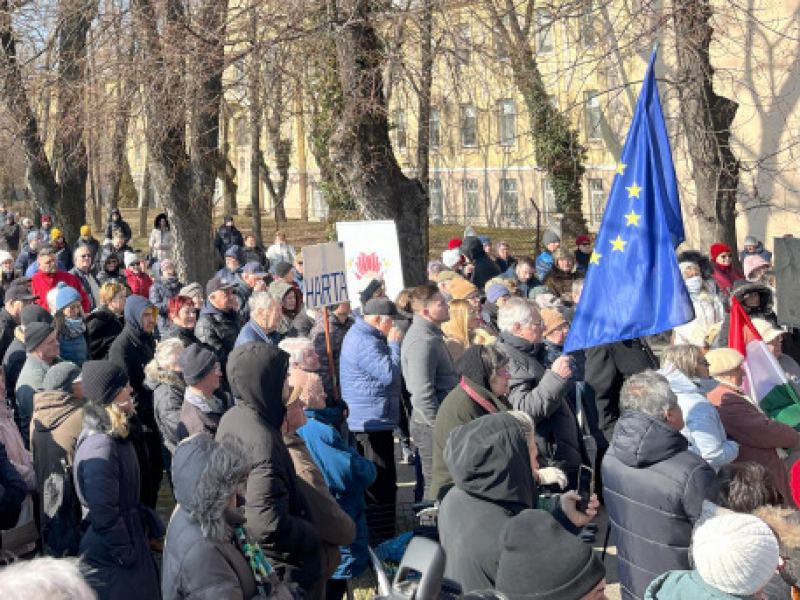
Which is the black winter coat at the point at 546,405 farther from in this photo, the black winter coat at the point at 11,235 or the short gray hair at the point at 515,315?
the black winter coat at the point at 11,235

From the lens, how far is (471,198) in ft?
133

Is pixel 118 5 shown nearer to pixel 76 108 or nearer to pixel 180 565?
pixel 76 108

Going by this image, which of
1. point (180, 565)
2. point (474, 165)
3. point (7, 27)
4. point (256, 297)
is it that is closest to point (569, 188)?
point (474, 165)

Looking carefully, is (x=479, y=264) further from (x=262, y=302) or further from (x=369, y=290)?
(x=262, y=302)

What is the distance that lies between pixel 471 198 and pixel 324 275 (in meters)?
31.9

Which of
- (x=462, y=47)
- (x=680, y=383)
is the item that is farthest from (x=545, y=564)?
(x=462, y=47)

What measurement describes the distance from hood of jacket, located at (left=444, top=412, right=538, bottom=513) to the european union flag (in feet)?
8.78

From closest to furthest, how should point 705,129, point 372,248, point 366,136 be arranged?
point 372,248 < point 366,136 < point 705,129

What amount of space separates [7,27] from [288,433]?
15293mm

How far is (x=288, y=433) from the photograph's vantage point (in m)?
5.45

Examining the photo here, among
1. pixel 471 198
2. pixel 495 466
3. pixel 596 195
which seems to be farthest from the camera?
pixel 471 198

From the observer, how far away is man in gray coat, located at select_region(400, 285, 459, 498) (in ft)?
25.6

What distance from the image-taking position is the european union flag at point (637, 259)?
722cm

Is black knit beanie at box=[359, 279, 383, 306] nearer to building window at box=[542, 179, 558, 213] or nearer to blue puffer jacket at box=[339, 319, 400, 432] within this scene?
blue puffer jacket at box=[339, 319, 400, 432]
